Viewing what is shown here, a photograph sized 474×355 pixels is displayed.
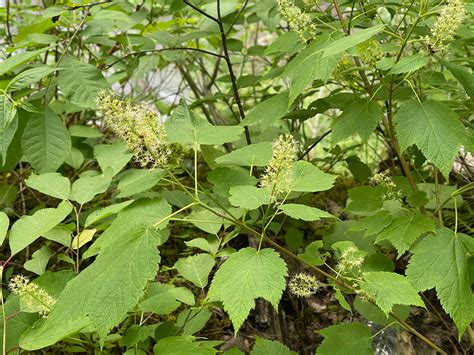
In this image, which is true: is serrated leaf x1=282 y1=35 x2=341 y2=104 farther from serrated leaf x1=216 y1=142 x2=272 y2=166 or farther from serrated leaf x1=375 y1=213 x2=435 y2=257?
serrated leaf x1=375 y1=213 x2=435 y2=257

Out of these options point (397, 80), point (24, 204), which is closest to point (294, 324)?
point (397, 80)

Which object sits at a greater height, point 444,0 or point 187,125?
point 444,0

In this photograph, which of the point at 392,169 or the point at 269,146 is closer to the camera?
the point at 269,146

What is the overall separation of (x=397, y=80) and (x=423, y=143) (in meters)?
0.34

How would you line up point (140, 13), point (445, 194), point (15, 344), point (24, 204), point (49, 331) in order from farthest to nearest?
point (24, 204)
point (140, 13)
point (445, 194)
point (15, 344)
point (49, 331)

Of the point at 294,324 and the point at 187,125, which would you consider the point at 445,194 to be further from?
the point at 187,125

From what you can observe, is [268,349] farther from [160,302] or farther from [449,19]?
[449,19]

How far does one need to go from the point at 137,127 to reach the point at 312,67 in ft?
1.41

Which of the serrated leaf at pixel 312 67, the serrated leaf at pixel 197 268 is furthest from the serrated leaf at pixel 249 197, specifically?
the serrated leaf at pixel 197 268

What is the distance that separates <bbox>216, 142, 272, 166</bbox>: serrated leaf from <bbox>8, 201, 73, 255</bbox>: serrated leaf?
38cm

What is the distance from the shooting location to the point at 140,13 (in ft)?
6.29

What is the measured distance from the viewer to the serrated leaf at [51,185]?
4.20 feet

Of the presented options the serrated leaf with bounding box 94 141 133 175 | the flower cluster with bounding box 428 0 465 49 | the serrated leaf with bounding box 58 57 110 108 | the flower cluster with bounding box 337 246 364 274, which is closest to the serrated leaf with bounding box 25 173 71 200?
the serrated leaf with bounding box 94 141 133 175

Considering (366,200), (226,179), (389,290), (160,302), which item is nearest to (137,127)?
(226,179)
